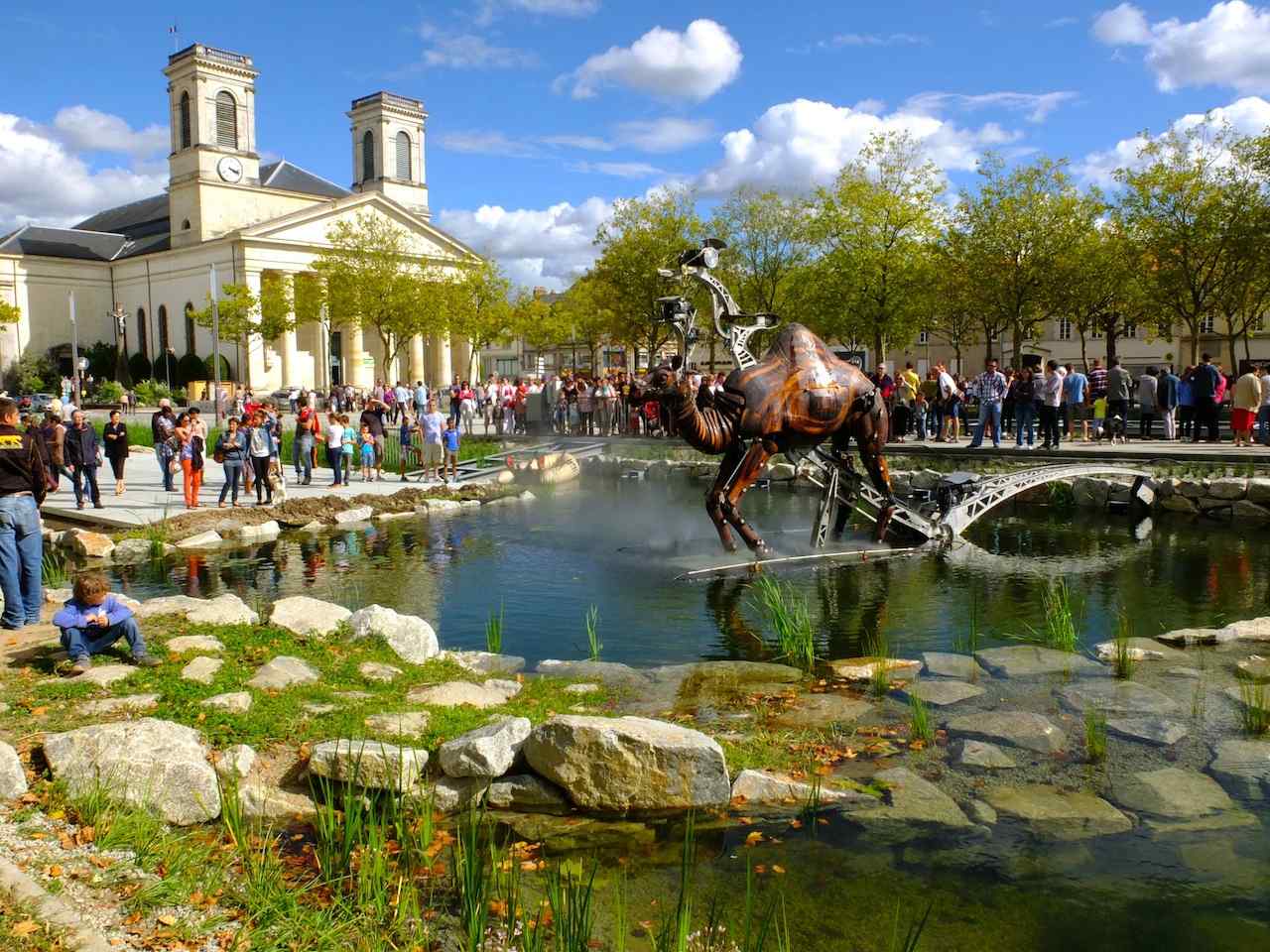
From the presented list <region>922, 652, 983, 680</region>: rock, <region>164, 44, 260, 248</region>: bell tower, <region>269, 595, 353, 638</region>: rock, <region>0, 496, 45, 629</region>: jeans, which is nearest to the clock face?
<region>164, 44, 260, 248</region>: bell tower

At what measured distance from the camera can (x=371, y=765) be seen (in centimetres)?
604

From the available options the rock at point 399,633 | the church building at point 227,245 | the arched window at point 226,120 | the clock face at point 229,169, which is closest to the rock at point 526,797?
the rock at point 399,633

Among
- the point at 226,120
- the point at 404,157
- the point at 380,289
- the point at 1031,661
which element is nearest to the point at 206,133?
the point at 226,120

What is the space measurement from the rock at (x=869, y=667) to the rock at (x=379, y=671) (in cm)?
375

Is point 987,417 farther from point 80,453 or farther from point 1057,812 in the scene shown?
point 80,453

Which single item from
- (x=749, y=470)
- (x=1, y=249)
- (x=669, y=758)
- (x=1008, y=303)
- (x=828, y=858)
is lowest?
(x=828, y=858)

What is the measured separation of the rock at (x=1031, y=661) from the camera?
864cm

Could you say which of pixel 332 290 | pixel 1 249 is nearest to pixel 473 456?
pixel 332 290

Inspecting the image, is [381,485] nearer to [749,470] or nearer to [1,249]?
[749,470]

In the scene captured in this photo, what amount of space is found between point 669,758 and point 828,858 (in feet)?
3.50

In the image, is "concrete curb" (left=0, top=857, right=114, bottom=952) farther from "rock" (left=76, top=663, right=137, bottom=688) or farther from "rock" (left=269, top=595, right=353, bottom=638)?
"rock" (left=269, top=595, right=353, bottom=638)

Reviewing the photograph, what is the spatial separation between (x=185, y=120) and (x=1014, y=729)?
2937 inches

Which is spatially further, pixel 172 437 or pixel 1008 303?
pixel 1008 303

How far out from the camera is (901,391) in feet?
82.8
